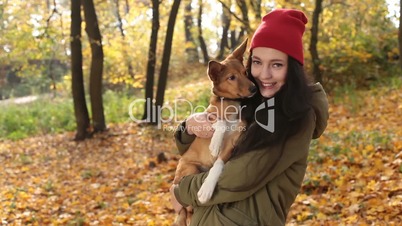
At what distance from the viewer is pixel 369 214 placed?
557 cm

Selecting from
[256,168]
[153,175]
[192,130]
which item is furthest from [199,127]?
[153,175]

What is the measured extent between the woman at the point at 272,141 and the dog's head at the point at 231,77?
33cm

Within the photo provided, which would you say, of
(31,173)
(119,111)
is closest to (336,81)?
(119,111)

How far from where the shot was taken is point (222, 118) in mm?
3186

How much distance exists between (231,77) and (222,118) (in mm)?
292

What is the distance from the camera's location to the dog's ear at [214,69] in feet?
10.4

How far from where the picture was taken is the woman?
2.42 m

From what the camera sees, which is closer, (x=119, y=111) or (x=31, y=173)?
(x=31, y=173)

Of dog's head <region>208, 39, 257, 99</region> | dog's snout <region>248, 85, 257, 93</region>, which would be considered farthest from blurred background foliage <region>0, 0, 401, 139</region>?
dog's snout <region>248, 85, 257, 93</region>

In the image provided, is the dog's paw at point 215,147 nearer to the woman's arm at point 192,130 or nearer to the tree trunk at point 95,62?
the woman's arm at point 192,130

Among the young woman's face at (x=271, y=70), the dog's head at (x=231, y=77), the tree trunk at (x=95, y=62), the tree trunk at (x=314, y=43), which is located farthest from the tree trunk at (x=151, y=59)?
the young woman's face at (x=271, y=70)

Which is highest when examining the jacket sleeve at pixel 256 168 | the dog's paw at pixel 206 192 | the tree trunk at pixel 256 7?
the tree trunk at pixel 256 7

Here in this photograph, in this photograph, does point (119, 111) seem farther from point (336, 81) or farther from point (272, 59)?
point (272, 59)

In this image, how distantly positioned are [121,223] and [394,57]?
39.6 ft
